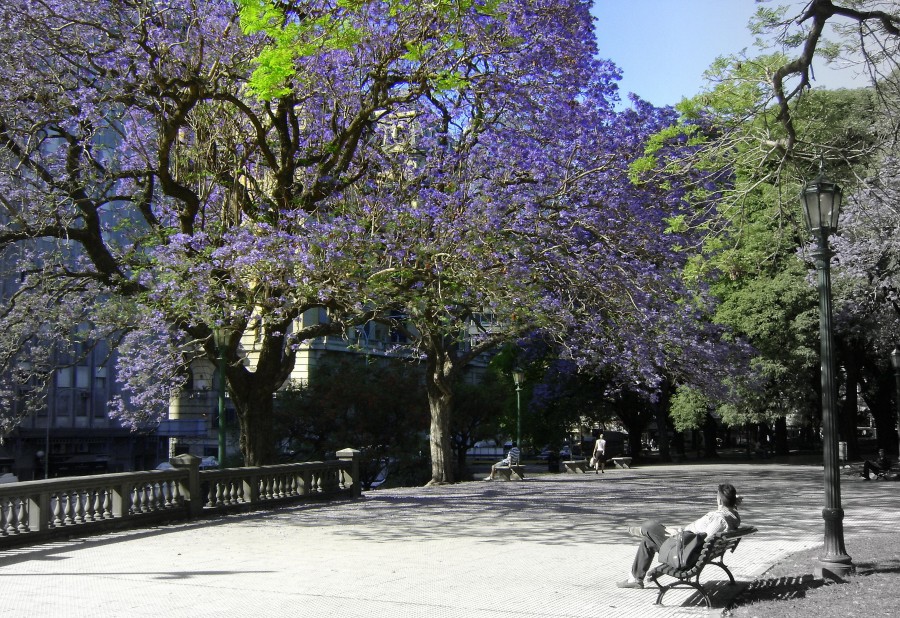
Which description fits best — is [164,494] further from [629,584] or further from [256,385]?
[629,584]

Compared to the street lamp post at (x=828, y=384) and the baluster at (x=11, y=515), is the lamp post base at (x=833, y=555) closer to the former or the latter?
the street lamp post at (x=828, y=384)

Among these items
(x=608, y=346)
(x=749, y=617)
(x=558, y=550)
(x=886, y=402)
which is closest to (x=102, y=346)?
(x=608, y=346)

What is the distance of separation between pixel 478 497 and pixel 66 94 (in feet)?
40.9

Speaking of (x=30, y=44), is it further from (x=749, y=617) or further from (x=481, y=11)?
(x=749, y=617)

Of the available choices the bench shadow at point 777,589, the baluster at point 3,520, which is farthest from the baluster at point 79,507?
the bench shadow at point 777,589

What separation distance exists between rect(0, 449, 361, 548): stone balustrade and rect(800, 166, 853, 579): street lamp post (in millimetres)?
10513

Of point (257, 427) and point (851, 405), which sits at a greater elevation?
point (851, 405)

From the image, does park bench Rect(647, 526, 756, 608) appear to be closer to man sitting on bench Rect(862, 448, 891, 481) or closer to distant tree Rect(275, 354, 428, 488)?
man sitting on bench Rect(862, 448, 891, 481)

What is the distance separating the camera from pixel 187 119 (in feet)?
60.8

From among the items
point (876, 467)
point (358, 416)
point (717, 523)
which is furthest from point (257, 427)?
point (876, 467)

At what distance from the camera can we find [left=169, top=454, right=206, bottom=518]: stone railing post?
16578 millimetres

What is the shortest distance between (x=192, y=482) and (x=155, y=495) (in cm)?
83

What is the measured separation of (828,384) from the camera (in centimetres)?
959

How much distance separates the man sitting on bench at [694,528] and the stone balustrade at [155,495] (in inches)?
343
